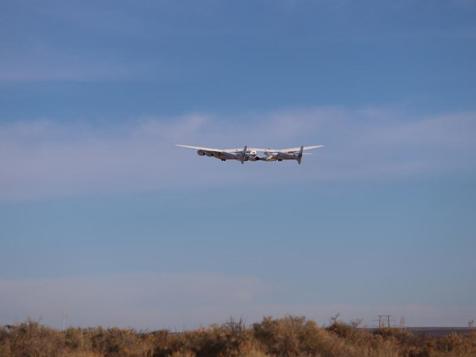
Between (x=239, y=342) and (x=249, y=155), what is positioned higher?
(x=249, y=155)

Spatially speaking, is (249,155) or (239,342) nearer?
(239,342)

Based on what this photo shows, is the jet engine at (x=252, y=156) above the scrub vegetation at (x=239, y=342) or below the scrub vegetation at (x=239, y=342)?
above

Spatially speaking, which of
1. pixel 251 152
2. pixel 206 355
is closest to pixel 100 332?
pixel 206 355

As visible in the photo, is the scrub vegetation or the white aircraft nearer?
the scrub vegetation

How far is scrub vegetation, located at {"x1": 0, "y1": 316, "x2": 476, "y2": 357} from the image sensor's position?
2877 cm

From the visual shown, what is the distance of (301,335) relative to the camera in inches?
1168

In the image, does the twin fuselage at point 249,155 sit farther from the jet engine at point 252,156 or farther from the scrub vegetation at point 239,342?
the scrub vegetation at point 239,342

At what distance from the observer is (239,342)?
29.7 metres

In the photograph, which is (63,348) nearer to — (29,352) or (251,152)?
(29,352)

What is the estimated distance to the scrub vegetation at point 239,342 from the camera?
28766mm

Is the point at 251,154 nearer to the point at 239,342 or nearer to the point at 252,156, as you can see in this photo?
the point at 252,156

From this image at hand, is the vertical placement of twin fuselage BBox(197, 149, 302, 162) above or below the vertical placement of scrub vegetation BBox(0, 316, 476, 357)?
above

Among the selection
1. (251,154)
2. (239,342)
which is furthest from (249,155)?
(239,342)

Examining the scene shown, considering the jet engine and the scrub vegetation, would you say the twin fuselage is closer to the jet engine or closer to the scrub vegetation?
the jet engine
